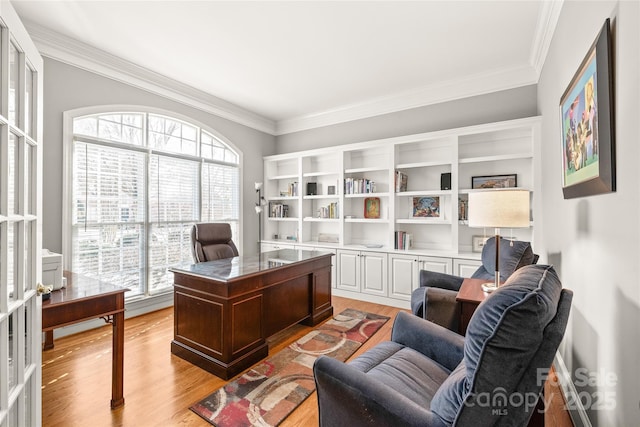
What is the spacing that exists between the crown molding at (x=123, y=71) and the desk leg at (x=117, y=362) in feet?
8.88

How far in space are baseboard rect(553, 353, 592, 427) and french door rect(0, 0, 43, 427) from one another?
8.66ft

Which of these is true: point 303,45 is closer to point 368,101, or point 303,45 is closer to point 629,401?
point 368,101

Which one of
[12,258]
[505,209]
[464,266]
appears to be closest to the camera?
[12,258]

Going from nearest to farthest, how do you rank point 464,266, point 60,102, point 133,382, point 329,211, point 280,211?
point 133,382, point 60,102, point 464,266, point 329,211, point 280,211

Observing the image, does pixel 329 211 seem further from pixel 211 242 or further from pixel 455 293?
pixel 455 293

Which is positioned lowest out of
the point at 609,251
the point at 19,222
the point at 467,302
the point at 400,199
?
the point at 467,302

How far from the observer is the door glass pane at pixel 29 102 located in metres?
1.23

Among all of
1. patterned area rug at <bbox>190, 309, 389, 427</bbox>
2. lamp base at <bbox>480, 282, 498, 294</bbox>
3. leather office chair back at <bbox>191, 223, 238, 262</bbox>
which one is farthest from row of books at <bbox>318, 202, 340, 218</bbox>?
lamp base at <bbox>480, 282, 498, 294</bbox>

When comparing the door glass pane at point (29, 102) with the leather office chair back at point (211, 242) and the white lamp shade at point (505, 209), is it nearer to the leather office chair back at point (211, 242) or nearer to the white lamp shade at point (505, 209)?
the leather office chair back at point (211, 242)

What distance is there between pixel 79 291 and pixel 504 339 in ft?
7.48

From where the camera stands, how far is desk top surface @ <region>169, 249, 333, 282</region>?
7.64 feet

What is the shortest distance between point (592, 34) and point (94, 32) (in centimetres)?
387

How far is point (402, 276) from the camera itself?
12.8 feet

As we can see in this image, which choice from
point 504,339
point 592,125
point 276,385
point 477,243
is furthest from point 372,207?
point 504,339
